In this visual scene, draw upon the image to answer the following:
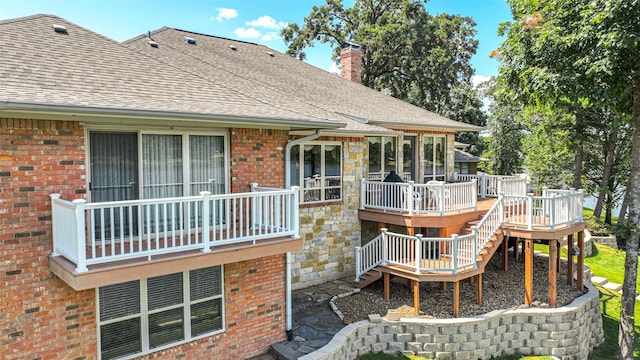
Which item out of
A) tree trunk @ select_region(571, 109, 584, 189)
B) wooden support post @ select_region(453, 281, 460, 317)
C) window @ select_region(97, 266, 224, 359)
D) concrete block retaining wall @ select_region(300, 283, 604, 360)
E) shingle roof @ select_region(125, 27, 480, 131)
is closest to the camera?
window @ select_region(97, 266, 224, 359)

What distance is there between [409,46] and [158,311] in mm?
25433

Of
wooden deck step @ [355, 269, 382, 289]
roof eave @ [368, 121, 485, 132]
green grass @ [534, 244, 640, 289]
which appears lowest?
green grass @ [534, 244, 640, 289]

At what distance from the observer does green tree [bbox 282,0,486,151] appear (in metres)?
27.7

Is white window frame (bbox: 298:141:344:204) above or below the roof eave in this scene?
below

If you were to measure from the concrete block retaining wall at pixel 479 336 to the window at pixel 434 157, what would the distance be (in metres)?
6.43

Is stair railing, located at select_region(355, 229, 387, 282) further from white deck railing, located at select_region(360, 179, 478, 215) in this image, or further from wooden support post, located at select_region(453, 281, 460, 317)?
wooden support post, located at select_region(453, 281, 460, 317)

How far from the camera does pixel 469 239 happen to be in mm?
10562

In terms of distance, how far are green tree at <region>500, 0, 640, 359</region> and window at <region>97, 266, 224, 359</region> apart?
10289 mm

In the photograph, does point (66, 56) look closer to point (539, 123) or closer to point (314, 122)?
point (314, 122)

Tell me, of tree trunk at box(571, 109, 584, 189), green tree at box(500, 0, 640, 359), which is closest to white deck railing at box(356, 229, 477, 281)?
green tree at box(500, 0, 640, 359)

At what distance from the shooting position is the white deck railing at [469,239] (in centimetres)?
1020

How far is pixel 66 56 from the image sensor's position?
7.29 metres

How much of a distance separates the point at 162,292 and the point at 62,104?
3.48 meters

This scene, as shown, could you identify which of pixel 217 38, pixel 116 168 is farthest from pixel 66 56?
pixel 217 38
